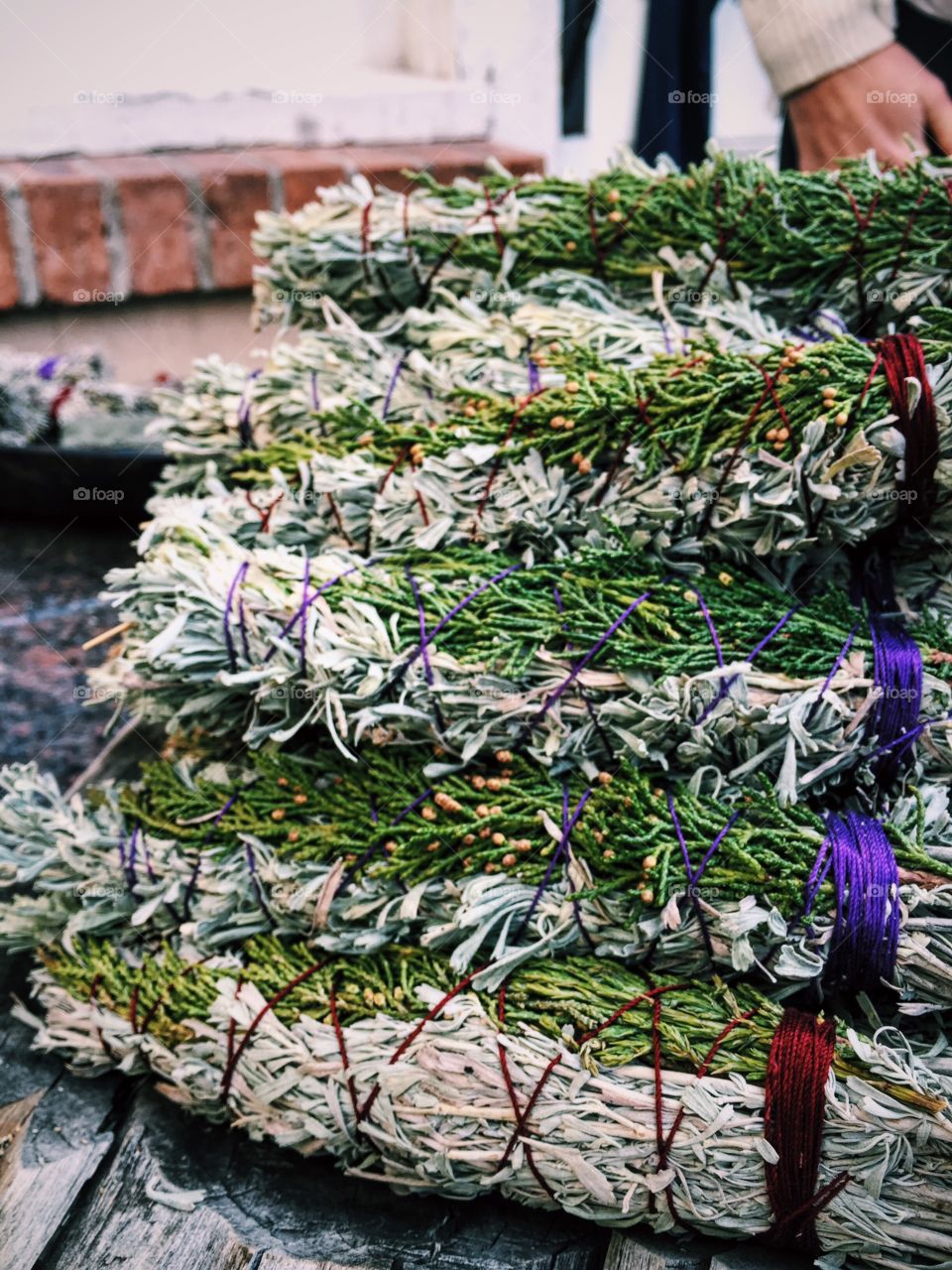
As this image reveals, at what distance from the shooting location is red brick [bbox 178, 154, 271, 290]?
320cm

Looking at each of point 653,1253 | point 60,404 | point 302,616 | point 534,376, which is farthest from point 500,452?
point 60,404

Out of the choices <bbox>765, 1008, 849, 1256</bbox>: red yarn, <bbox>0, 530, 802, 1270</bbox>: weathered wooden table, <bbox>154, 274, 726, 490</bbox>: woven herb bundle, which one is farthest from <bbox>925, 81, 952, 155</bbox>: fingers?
<bbox>0, 530, 802, 1270</bbox>: weathered wooden table

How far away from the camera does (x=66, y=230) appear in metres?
3.13

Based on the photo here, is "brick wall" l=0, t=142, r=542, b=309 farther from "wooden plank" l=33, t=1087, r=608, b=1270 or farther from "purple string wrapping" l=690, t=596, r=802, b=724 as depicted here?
"wooden plank" l=33, t=1087, r=608, b=1270

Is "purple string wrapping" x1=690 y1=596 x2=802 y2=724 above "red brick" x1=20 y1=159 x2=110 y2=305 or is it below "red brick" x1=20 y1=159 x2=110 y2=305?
below

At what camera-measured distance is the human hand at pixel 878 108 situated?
7.64ft

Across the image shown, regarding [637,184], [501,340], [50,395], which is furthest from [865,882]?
[50,395]

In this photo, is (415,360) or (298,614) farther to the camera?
(415,360)

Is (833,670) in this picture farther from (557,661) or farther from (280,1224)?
(280,1224)

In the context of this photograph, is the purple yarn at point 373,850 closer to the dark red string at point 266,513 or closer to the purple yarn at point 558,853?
the purple yarn at point 558,853

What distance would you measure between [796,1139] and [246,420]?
1.40 metres

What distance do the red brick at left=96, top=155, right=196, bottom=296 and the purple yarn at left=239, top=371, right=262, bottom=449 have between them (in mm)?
1518

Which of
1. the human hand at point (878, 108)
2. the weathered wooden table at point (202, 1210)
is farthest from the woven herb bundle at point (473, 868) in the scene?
the human hand at point (878, 108)

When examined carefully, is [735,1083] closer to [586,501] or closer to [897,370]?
[586,501]
